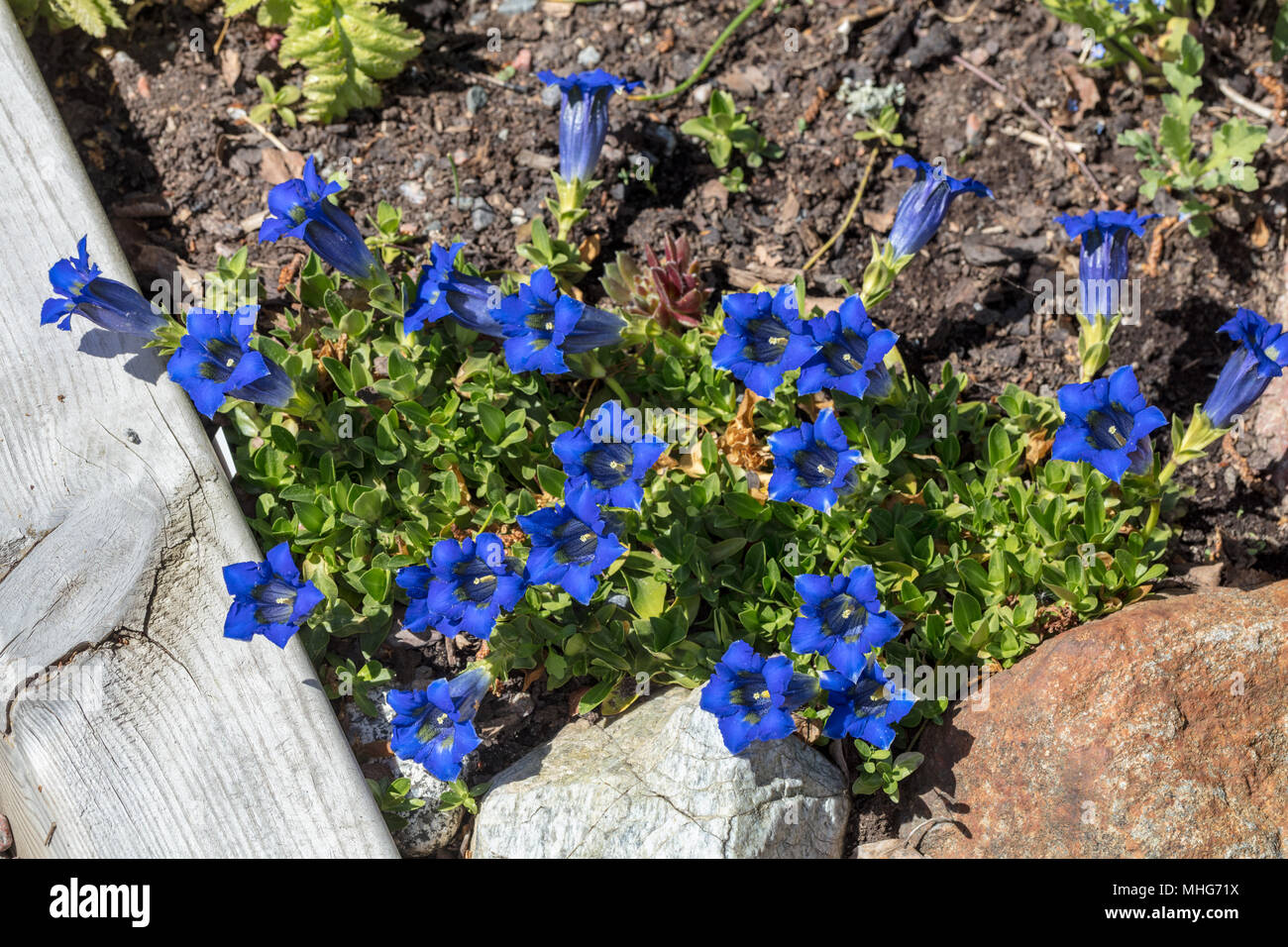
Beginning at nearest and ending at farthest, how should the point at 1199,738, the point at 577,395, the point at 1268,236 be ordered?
the point at 1199,738, the point at 577,395, the point at 1268,236

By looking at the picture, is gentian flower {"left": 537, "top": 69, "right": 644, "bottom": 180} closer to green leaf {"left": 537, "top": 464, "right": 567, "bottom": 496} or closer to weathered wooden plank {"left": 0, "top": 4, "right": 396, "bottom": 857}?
green leaf {"left": 537, "top": 464, "right": 567, "bottom": 496}

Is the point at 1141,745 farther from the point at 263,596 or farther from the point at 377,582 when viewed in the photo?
the point at 263,596

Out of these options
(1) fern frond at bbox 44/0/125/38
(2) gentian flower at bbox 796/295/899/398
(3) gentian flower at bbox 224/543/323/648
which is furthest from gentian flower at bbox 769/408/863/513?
(1) fern frond at bbox 44/0/125/38

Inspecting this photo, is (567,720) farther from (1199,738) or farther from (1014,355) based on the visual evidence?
(1014,355)

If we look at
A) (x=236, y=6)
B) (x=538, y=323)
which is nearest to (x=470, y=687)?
(x=538, y=323)

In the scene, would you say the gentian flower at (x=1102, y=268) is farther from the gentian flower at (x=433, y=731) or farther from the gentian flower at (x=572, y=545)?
the gentian flower at (x=433, y=731)

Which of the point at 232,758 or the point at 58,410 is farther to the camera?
the point at 58,410

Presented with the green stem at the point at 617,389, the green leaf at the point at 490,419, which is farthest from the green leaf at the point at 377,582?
the green stem at the point at 617,389

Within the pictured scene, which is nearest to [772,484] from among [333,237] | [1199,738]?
[1199,738]
